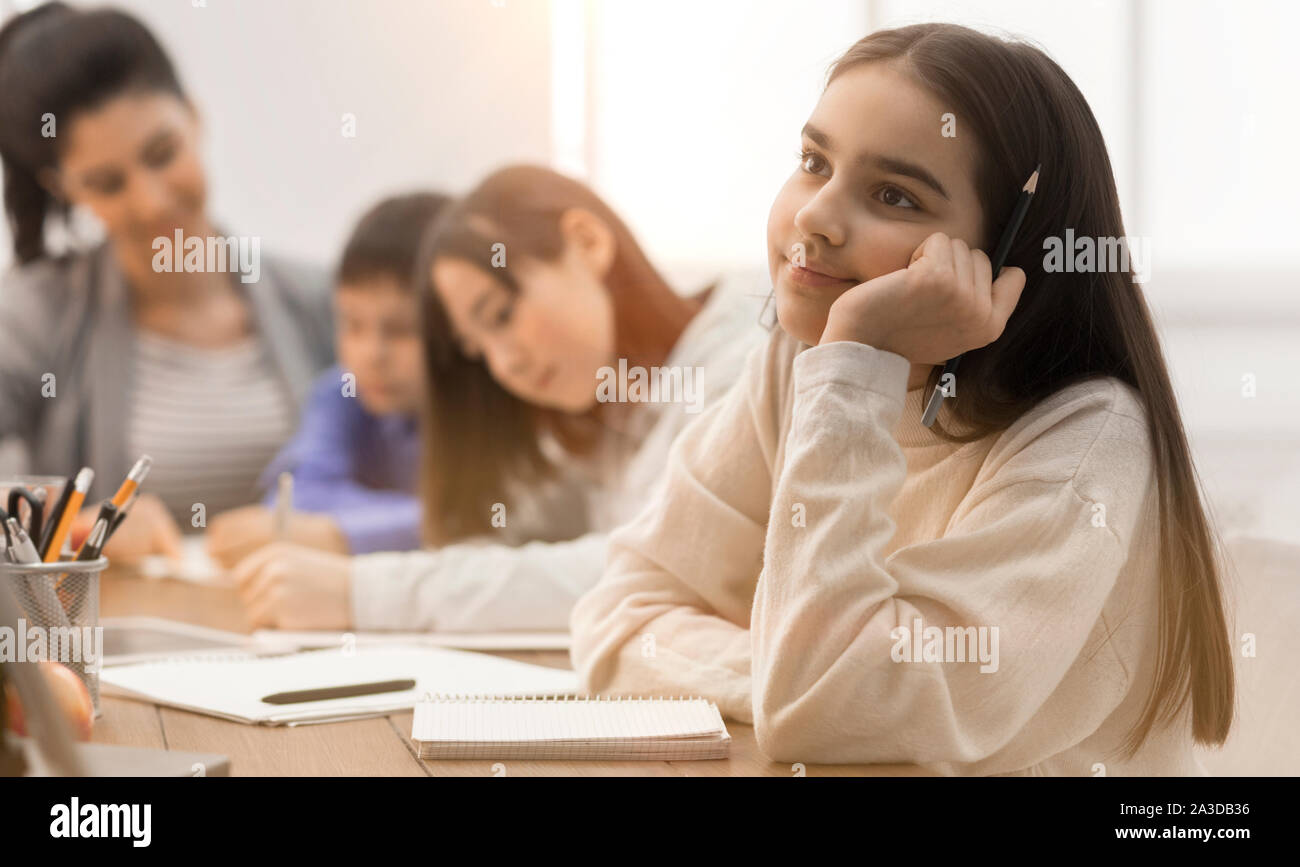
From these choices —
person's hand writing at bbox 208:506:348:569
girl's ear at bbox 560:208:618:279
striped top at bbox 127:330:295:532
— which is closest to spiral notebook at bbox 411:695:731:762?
person's hand writing at bbox 208:506:348:569

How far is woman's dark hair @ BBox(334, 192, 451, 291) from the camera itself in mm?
2080

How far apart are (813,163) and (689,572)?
26 centimetres

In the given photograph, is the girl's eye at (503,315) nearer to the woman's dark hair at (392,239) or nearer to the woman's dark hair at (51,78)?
the woman's dark hair at (392,239)

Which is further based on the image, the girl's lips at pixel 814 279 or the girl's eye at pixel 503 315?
the girl's eye at pixel 503 315

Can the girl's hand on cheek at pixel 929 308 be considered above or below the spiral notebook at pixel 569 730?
above

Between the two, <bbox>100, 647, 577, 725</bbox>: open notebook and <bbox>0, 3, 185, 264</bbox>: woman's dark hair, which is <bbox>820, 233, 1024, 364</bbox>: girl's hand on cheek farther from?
<bbox>0, 3, 185, 264</bbox>: woman's dark hair

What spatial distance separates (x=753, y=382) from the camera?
0.81m

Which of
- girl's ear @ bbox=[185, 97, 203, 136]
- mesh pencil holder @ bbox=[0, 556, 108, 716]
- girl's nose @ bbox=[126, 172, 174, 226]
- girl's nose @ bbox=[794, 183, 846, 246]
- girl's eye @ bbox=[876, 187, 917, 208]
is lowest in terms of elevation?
mesh pencil holder @ bbox=[0, 556, 108, 716]

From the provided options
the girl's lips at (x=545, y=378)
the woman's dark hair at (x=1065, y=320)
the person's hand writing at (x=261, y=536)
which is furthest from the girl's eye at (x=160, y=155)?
the woman's dark hair at (x=1065, y=320)

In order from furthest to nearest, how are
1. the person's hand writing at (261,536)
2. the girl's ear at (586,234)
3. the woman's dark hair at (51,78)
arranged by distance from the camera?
the woman's dark hair at (51,78) → the girl's ear at (586,234) → the person's hand writing at (261,536)

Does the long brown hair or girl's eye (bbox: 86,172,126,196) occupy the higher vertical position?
girl's eye (bbox: 86,172,126,196)

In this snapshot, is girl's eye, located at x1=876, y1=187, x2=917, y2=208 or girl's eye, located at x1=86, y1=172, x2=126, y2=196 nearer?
girl's eye, located at x1=876, y1=187, x2=917, y2=208

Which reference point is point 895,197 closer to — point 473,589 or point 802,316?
point 802,316

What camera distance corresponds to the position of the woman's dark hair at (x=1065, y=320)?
662mm
